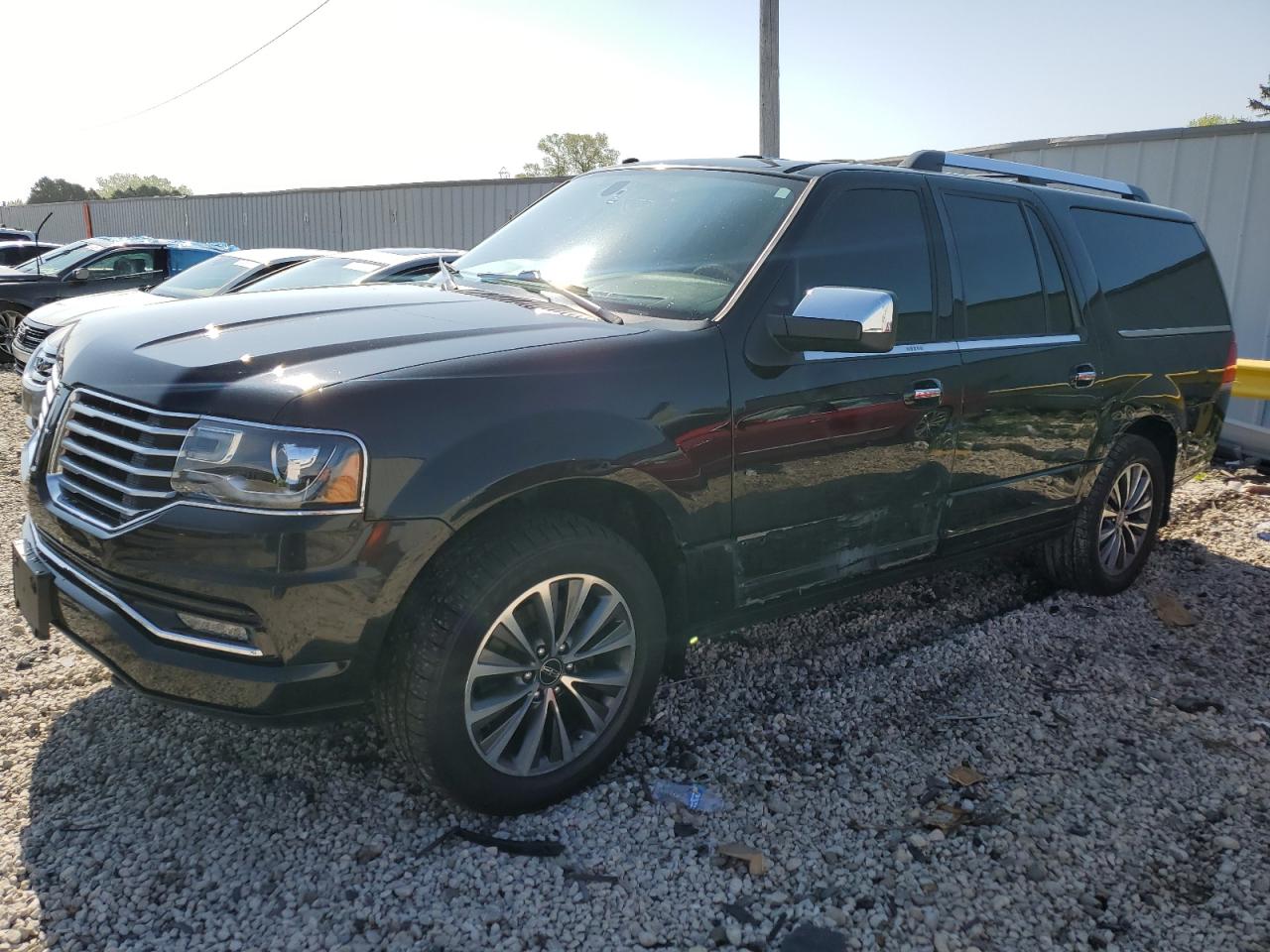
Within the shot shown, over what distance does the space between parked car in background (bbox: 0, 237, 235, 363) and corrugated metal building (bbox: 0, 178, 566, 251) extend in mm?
4828

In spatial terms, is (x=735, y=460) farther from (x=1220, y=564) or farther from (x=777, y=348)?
(x=1220, y=564)

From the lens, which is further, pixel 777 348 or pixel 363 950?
pixel 777 348

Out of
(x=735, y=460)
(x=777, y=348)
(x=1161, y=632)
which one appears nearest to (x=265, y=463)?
(x=735, y=460)

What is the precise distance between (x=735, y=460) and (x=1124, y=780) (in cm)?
169

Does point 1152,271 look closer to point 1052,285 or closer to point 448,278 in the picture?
point 1052,285

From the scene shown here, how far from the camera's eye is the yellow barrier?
23.5ft

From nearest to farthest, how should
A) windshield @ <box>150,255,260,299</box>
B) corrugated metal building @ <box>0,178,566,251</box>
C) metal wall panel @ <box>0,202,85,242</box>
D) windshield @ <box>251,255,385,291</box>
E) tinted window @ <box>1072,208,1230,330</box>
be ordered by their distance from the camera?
tinted window @ <box>1072,208,1230,330</box> < windshield @ <box>251,255,385,291</box> < windshield @ <box>150,255,260,299</box> < corrugated metal building @ <box>0,178,566,251</box> < metal wall panel @ <box>0,202,85,242</box>

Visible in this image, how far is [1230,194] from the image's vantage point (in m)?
8.69

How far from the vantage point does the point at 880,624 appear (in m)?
4.51

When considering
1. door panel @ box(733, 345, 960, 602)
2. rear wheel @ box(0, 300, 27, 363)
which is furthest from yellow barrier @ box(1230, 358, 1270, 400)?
rear wheel @ box(0, 300, 27, 363)

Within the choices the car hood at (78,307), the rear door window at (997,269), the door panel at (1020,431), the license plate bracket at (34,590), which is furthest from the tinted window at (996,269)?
the car hood at (78,307)

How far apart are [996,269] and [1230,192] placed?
6230mm

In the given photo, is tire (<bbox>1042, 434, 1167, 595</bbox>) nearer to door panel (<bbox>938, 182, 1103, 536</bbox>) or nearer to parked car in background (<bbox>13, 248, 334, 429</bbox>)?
door panel (<bbox>938, 182, 1103, 536</bbox>)

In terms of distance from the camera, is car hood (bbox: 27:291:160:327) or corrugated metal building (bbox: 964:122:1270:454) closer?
corrugated metal building (bbox: 964:122:1270:454)
